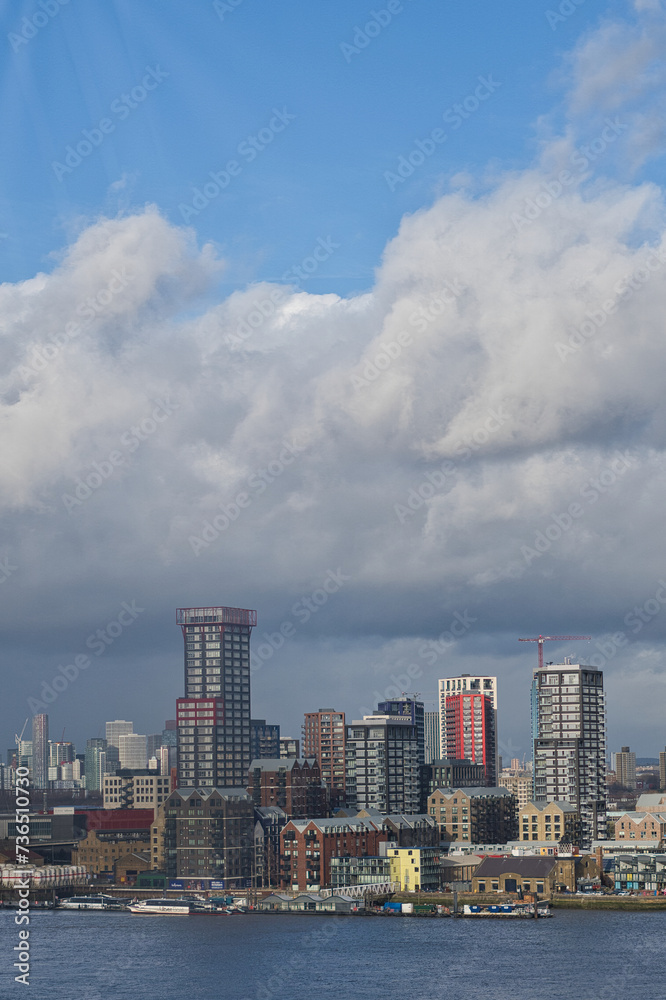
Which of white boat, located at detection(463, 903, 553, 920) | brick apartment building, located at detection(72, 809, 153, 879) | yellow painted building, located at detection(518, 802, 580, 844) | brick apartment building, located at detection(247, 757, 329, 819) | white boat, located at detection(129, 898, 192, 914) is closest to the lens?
A: white boat, located at detection(463, 903, 553, 920)

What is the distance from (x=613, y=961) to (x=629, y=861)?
30.5 meters

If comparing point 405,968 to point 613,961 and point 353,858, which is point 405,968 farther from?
point 353,858

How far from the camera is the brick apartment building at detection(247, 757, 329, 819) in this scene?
334 feet

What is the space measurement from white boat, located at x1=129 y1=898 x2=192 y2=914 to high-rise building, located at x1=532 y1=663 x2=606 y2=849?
104 ft

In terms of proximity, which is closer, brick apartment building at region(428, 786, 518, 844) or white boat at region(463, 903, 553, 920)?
white boat at region(463, 903, 553, 920)

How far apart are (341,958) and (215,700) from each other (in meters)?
85.0

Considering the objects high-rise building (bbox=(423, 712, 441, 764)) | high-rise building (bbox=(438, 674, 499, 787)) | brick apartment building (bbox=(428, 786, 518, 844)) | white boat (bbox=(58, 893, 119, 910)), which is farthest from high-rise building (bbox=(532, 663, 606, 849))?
high-rise building (bbox=(423, 712, 441, 764))

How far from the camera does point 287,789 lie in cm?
10206

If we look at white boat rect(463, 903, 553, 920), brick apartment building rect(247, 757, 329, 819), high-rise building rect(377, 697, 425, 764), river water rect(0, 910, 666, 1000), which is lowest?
white boat rect(463, 903, 553, 920)

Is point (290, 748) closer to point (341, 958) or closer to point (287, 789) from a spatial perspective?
point (287, 789)

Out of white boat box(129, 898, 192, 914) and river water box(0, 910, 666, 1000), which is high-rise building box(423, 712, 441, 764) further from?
river water box(0, 910, 666, 1000)

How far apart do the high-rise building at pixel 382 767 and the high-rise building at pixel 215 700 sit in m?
21.2

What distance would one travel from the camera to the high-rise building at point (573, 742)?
343 feet

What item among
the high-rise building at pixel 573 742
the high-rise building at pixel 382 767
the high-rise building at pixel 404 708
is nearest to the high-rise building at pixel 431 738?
the high-rise building at pixel 404 708
